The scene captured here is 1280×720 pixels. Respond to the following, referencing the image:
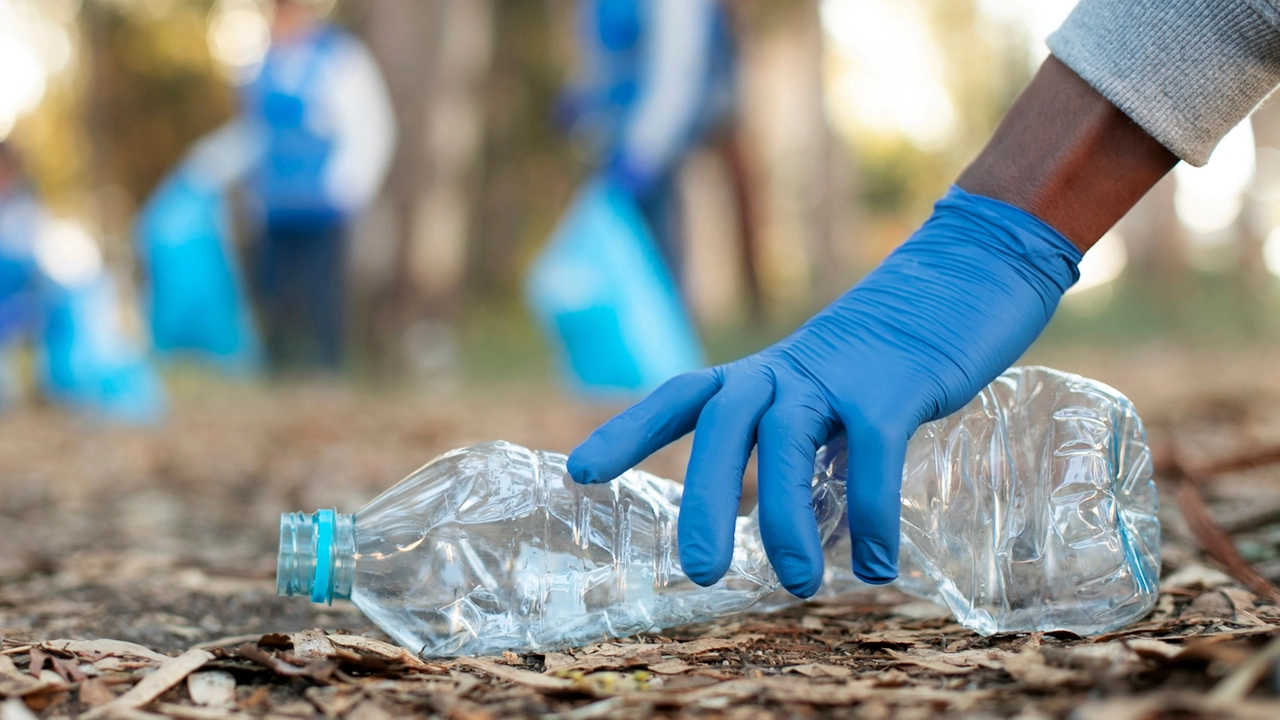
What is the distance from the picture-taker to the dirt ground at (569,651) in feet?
4.20

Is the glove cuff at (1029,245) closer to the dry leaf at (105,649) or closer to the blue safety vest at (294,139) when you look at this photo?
the dry leaf at (105,649)

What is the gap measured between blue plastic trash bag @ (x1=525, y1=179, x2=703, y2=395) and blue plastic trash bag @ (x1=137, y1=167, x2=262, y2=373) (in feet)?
8.91

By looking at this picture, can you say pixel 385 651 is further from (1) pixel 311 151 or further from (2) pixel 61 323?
(2) pixel 61 323

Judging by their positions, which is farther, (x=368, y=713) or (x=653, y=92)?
(x=653, y=92)

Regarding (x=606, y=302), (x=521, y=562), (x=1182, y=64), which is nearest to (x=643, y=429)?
(x=521, y=562)

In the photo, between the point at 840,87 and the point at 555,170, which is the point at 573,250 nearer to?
the point at 555,170

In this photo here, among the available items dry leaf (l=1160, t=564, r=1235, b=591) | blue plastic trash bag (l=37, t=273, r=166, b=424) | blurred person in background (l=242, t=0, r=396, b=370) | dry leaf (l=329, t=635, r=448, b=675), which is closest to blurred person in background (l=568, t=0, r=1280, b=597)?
dry leaf (l=329, t=635, r=448, b=675)

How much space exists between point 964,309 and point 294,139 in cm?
659

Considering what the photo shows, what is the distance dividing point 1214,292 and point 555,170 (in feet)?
34.3

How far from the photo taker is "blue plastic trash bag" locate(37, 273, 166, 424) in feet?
22.4

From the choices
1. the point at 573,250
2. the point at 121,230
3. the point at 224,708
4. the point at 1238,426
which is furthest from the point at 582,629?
the point at 121,230

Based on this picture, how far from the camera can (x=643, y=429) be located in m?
1.64

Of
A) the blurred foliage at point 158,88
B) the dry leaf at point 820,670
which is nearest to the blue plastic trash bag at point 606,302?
the dry leaf at point 820,670

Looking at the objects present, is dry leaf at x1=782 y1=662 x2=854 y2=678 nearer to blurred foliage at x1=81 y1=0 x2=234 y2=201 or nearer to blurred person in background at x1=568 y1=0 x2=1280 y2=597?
blurred person in background at x1=568 y1=0 x2=1280 y2=597
